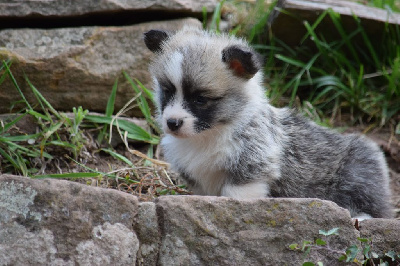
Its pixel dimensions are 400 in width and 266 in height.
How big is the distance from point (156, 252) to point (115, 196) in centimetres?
43

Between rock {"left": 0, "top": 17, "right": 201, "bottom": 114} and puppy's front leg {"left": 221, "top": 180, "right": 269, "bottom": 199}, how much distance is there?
7.68 ft

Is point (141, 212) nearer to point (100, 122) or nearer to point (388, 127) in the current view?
point (100, 122)

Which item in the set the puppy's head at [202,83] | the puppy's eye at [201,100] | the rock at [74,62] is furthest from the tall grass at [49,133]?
the puppy's eye at [201,100]

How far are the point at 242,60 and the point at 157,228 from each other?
5.05ft

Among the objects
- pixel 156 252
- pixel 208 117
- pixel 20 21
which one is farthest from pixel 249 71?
pixel 20 21

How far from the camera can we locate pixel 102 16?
6.59 metres

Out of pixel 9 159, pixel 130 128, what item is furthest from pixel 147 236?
pixel 130 128

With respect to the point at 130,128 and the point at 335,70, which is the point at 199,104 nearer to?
the point at 130,128

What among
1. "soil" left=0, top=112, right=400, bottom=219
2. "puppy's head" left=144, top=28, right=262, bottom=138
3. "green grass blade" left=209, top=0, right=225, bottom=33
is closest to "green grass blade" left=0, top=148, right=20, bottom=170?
"soil" left=0, top=112, right=400, bottom=219

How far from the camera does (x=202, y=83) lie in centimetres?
440

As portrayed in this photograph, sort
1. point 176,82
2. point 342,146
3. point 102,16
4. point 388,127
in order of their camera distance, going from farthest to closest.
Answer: point 388,127, point 102,16, point 342,146, point 176,82

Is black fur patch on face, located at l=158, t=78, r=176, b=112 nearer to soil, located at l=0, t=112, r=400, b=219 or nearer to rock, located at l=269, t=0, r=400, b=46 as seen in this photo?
soil, located at l=0, t=112, r=400, b=219

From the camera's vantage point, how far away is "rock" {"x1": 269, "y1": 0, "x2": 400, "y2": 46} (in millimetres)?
7109

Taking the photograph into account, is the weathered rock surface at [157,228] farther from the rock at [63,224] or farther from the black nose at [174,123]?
the black nose at [174,123]
